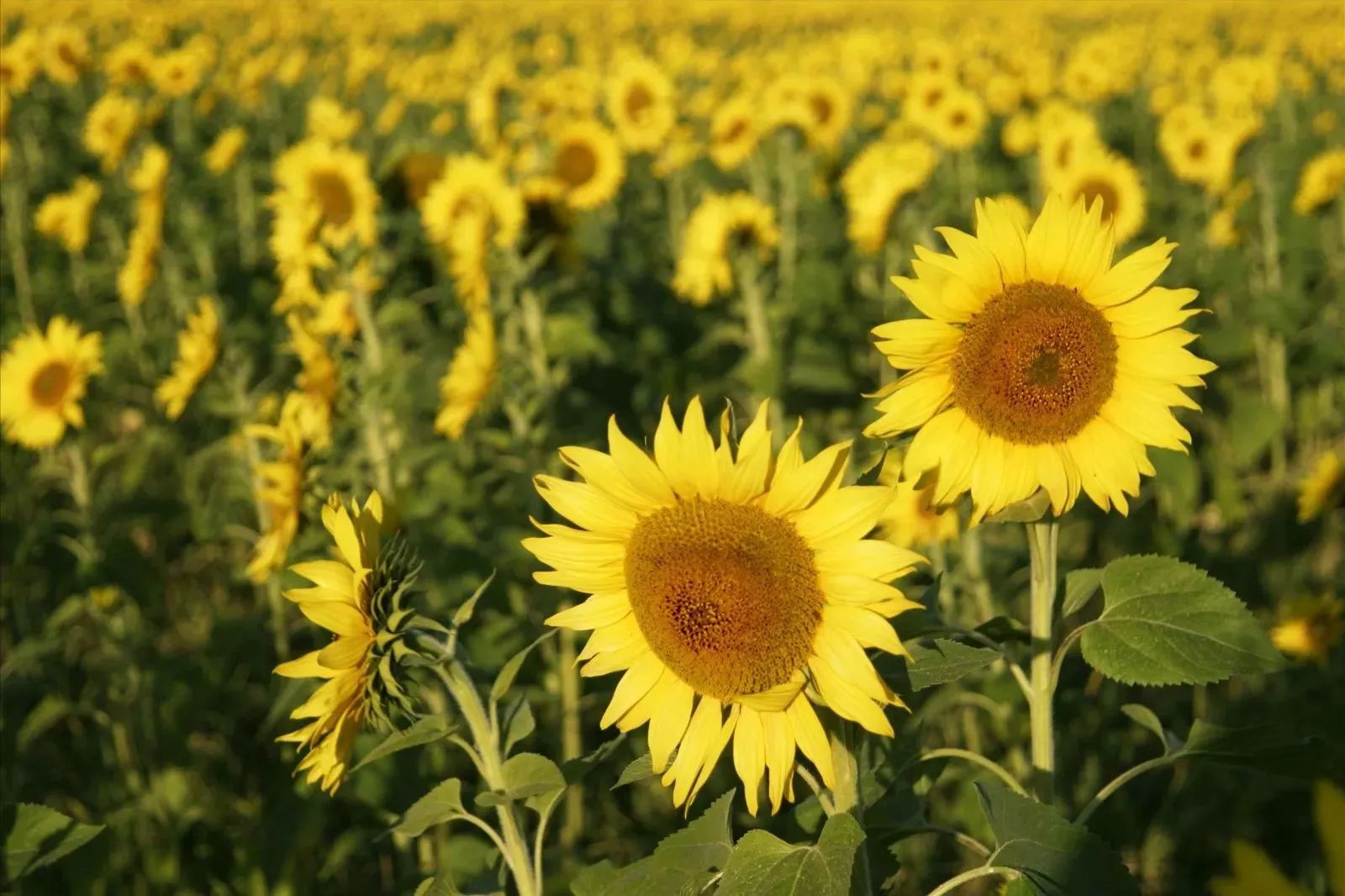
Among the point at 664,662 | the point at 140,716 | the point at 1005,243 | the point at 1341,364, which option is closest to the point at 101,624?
the point at 140,716

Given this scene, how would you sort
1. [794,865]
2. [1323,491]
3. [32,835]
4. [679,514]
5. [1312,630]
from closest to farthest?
1. [794,865]
2. [679,514]
3. [32,835]
4. [1312,630]
5. [1323,491]

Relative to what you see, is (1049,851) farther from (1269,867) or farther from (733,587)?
(1269,867)

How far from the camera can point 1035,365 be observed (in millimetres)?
1894

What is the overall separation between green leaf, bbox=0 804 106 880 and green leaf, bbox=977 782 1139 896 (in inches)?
60.0

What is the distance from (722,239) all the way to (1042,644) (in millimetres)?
4150

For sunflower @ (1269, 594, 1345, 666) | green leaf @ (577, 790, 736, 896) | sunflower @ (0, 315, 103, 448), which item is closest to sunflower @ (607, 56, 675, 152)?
sunflower @ (0, 315, 103, 448)

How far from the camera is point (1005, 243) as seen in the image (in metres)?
1.93

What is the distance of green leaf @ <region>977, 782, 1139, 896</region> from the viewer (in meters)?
1.62

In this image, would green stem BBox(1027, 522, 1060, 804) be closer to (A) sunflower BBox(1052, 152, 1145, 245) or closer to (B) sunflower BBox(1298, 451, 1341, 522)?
(B) sunflower BBox(1298, 451, 1341, 522)

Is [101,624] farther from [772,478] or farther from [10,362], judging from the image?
[772,478]

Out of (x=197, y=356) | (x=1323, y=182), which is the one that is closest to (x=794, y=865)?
(x=197, y=356)

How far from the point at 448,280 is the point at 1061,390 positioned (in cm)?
649

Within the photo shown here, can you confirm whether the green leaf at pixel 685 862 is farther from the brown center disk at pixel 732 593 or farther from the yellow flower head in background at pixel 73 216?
the yellow flower head in background at pixel 73 216

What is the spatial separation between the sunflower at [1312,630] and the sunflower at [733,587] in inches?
88.5
